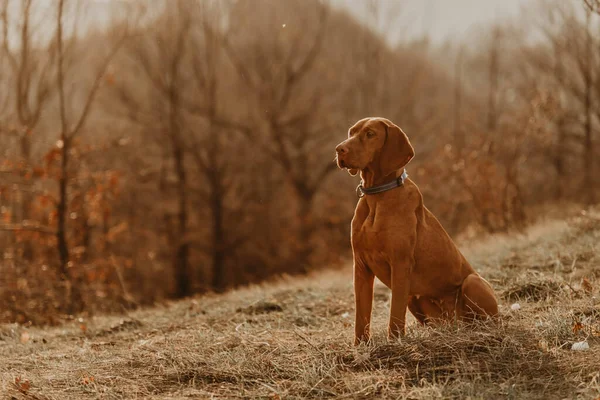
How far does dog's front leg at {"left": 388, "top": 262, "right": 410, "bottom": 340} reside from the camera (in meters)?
3.96

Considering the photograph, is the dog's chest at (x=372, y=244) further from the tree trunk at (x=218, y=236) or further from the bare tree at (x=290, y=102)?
the bare tree at (x=290, y=102)

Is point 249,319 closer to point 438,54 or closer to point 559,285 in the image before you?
point 559,285

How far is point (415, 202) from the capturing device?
409 cm

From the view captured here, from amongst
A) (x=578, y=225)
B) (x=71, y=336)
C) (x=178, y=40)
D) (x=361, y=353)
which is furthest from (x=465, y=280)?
(x=178, y=40)

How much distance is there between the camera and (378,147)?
13.2 ft

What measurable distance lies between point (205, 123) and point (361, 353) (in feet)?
65.1

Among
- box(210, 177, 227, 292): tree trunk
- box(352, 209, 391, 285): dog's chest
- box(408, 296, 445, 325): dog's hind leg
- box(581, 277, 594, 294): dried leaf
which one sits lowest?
box(210, 177, 227, 292): tree trunk

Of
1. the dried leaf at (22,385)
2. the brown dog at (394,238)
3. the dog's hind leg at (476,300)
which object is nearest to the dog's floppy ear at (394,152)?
the brown dog at (394,238)

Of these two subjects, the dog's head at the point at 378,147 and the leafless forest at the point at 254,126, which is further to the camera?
the leafless forest at the point at 254,126

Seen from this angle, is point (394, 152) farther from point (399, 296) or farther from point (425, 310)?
point (425, 310)

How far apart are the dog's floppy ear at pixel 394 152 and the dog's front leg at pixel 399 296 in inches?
23.8

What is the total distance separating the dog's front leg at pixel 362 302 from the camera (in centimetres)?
416

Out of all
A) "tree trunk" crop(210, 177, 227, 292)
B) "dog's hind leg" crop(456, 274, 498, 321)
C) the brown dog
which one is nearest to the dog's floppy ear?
the brown dog

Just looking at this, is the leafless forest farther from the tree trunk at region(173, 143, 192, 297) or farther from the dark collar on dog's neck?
the dark collar on dog's neck
